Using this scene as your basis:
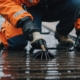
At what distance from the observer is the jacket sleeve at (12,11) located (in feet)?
8.19

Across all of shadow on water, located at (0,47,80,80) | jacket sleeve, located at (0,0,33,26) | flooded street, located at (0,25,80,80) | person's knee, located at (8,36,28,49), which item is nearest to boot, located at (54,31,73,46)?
person's knee, located at (8,36,28,49)

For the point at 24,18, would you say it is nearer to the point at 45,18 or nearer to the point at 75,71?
the point at 75,71

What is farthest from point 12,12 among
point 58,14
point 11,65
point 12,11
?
point 58,14

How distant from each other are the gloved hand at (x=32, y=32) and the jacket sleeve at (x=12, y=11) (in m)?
0.04

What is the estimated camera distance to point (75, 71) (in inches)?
77.3

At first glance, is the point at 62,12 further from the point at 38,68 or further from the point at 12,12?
the point at 38,68

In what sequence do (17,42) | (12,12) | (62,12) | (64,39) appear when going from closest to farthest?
(12,12) → (17,42) → (62,12) → (64,39)

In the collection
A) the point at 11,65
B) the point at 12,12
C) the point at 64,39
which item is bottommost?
the point at 64,39

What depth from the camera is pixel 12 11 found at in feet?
8.38

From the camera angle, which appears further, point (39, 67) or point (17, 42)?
point (17, 42)

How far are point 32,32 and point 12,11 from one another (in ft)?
0.89

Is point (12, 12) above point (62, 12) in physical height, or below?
above

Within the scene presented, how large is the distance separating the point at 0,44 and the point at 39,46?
2.70 ft

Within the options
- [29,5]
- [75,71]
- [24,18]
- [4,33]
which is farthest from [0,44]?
[75,71]
